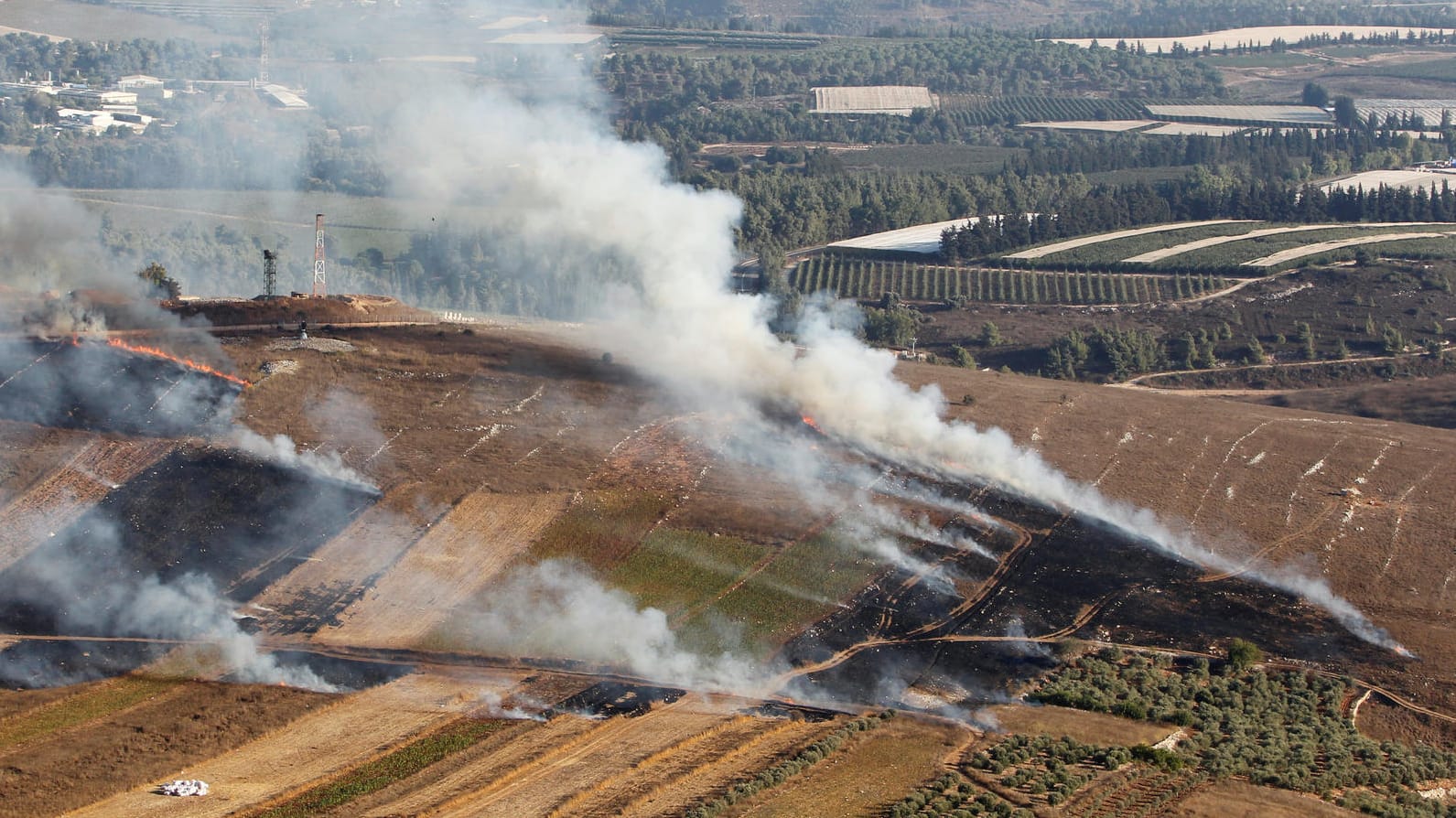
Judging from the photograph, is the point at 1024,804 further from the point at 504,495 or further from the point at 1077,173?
the point at 1077,173

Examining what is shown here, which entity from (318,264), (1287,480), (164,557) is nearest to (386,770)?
(164,557)

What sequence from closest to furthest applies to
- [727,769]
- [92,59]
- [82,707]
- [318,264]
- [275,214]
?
[727,769] < [82,707] < [318,264] < [275,214] < [92,59]

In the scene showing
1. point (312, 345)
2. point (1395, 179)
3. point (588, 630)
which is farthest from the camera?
point (1395, 179)

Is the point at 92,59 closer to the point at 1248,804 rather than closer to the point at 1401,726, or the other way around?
the point at 1401,726

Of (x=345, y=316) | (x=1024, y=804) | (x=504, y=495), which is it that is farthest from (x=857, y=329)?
(x=1024, y=804)

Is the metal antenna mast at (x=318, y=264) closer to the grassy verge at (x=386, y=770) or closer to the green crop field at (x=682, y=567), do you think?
the green crop field at (x=682, y=567)

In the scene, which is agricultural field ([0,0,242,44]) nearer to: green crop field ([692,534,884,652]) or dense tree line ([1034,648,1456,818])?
green crop field ([692,534,884,652])
